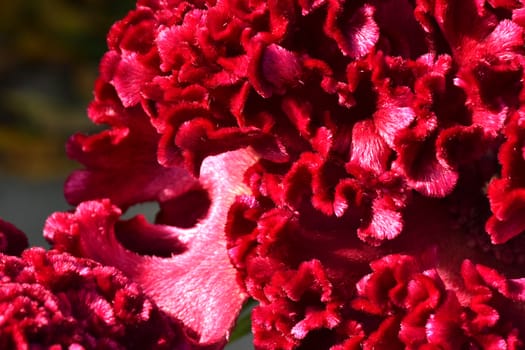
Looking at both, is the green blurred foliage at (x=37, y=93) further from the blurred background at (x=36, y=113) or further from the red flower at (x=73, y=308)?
the red flower at (x=73, y=308)

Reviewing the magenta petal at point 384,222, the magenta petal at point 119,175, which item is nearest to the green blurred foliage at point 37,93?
the magenta petal at point 119,175

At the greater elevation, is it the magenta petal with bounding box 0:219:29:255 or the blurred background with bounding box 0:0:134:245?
the magenta petal with bounding box 0:219:29:255

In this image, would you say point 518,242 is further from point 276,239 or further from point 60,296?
point 60,296

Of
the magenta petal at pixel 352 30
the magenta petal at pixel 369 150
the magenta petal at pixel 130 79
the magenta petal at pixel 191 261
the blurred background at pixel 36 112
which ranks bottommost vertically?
the blurred background at pixel 36 112

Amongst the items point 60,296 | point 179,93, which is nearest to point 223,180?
point 179,93

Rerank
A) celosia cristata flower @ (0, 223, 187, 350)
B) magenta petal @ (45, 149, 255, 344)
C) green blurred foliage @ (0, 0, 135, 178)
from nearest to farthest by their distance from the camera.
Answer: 1. celosia cristata flower @ (0, 223, 187, 350)
2. magenta petal @ (45, 149, 255, 344)
3. green blurred foliage @ (0, 0, 135, 178)

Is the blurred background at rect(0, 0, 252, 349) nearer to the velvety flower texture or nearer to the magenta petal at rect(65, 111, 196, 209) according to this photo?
the magenta petal at rect(65, 111, 196, 209)

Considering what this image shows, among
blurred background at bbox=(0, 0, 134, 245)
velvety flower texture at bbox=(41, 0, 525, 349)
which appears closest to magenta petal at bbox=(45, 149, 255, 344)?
velvety flower texture at bbox=(41, 0, 525, 349)
